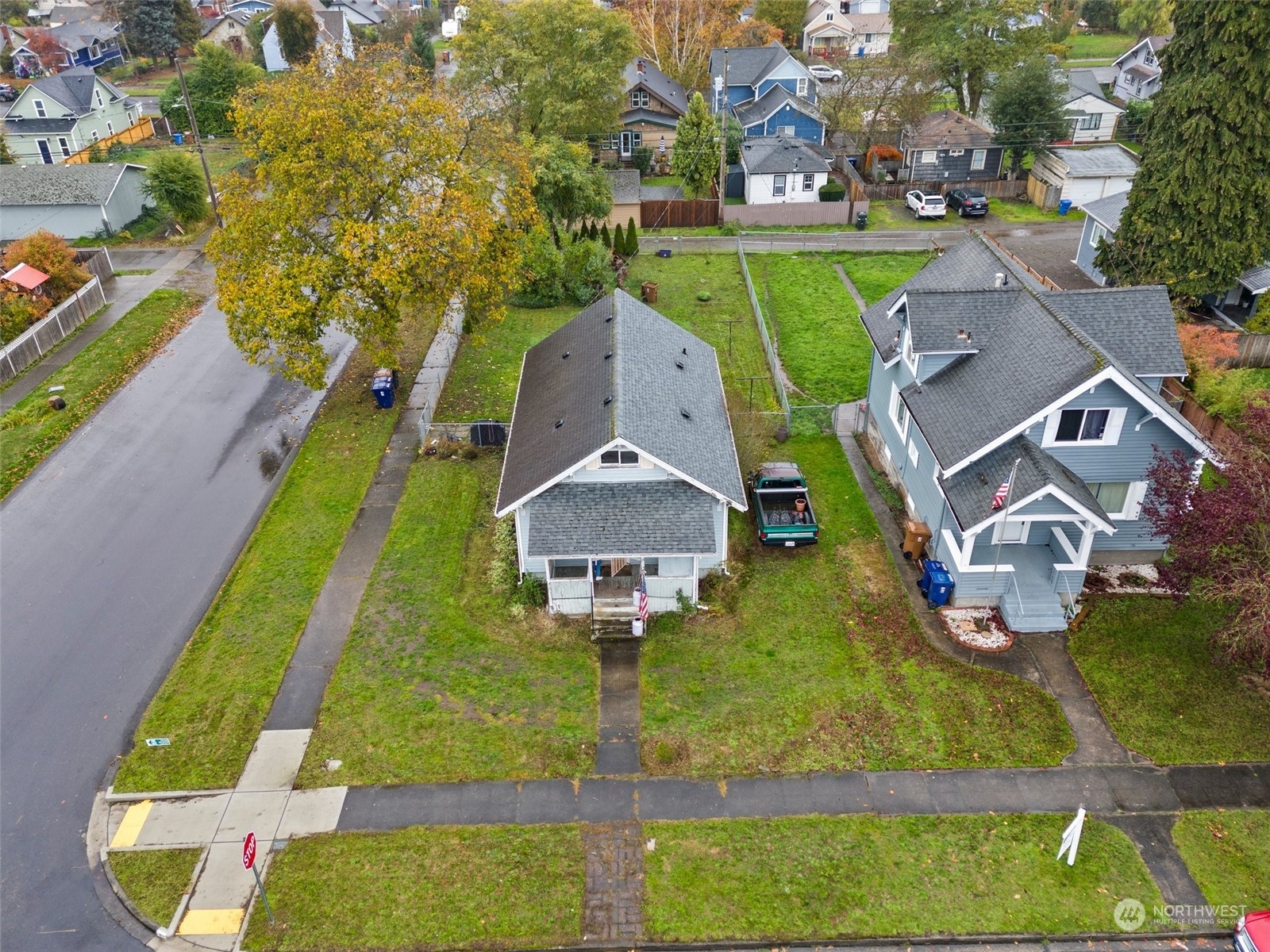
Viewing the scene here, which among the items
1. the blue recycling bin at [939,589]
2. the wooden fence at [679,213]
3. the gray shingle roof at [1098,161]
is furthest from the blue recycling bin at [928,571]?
the gray shingle roof at [1098,161]

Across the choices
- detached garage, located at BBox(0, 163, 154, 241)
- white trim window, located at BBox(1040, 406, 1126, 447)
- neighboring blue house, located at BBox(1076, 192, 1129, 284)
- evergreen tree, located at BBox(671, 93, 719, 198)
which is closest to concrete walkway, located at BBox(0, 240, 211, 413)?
detached garage, located at BBox(0, 163, 154, 241)

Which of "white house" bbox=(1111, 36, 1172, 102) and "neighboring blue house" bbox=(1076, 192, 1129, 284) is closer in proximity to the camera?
"neighboring blue house" bbox=(1076, 192, 1129, 284)

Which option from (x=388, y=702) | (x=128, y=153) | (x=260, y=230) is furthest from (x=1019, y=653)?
(x=128, y=153)

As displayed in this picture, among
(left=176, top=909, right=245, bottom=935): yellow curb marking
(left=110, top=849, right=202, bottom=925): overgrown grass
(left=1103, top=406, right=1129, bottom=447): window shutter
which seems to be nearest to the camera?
(left=176, top=909, right=245, bottom=935): yellow curb marking

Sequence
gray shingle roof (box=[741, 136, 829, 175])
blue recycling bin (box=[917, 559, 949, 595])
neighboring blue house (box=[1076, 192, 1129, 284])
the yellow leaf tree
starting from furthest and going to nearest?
1. gray shingle roof (box=[741, 136, 829, 175])
2. neighboring blue house (box=[1076, 192, 1129, 284])
3. the yellow leaf tree
4. blue recycling bin (box=[917, 559, 949, 595])

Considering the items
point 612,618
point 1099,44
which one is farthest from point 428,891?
point 1099,44

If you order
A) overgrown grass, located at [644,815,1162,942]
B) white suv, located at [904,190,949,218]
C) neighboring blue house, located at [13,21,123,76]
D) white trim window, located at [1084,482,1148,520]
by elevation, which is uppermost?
neighboring blue house, located at [13,21,123,76]

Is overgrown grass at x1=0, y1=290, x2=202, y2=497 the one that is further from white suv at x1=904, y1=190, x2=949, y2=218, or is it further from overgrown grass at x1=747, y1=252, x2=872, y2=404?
white suv at x1=904, y1=190, x2=949, y2=218

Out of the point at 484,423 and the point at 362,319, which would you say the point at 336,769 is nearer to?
the point at 484,423
